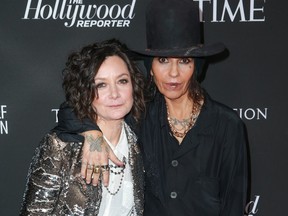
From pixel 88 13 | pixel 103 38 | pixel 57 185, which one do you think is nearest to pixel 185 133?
pixel 57 185

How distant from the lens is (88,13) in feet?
7.33

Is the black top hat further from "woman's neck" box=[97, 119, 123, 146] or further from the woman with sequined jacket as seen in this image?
"woman's neck" box=[97, 119, 123, 146]

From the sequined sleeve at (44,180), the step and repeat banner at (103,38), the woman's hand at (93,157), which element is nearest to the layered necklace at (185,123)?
the woman's hand at (93,157)

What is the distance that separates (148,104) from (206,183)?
41 centimetres

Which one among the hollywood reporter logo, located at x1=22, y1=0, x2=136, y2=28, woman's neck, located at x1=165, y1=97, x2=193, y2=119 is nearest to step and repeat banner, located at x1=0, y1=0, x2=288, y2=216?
the hollywood reporter logo, located at x1=22, y1=0, x2=136, y2=28

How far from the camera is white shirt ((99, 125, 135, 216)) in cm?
158

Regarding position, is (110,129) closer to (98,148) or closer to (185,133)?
(98,148)

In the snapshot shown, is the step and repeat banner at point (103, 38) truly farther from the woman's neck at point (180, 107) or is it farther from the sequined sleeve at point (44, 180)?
the sequined sleeve at point (44, 180)

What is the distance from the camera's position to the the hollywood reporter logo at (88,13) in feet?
7.28

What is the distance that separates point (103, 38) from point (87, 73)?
79 cm

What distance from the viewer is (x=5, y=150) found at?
7.73ft

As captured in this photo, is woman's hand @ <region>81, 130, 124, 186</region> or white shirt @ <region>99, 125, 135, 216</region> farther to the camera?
white shirt @ <region>99, 125, 135, 216</region>

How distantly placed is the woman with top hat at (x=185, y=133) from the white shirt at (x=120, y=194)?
10 cm

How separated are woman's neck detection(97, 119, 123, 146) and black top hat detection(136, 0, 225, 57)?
30 centimetres
